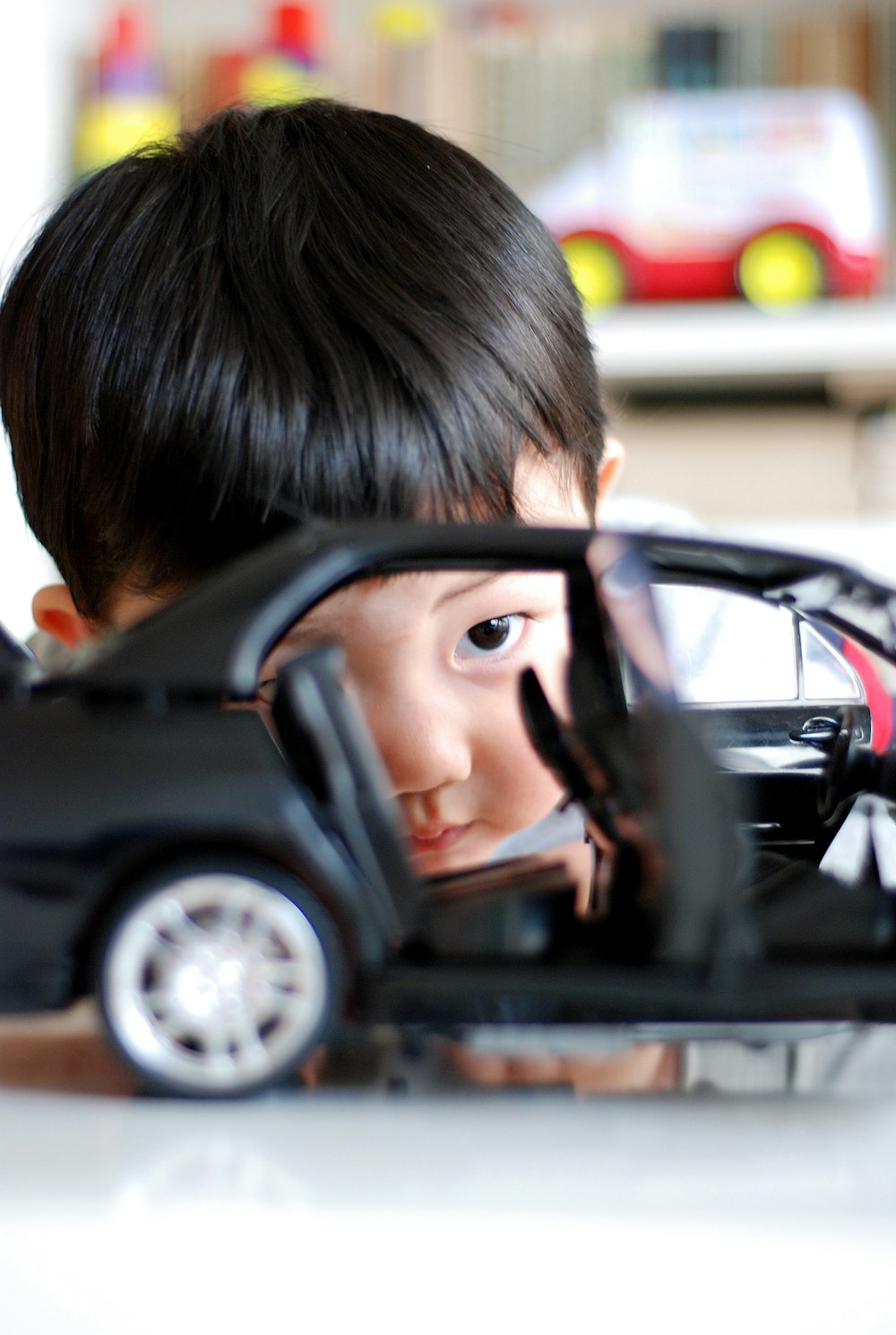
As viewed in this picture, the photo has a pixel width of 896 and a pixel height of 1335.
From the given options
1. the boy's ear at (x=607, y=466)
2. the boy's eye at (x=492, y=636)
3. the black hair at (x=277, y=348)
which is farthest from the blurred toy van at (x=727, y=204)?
the boy's eye at (x=492, y=636)

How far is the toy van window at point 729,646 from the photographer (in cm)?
41

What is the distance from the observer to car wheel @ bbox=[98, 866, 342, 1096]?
0.92 ft

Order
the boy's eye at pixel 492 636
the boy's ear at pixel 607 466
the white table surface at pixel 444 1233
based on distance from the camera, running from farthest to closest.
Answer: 1. the boy's ear at pixel 607 466
2. the boy's eye at pixel 492 636
3. the white table surface at pixel 444 1233

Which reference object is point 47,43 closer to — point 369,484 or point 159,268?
point 159,268

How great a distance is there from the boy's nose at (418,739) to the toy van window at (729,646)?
0.08 meters

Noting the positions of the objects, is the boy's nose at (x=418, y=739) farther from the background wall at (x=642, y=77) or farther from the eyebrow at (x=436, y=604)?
the background wall at (x=642, y=77)

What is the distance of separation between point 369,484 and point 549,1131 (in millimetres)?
219

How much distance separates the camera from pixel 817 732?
37 centimetres

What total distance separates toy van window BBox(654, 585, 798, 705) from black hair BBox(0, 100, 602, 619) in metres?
0.08

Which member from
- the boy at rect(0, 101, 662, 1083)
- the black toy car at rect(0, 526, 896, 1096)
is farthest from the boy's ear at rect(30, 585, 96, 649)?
the black toy car at rect(0, 526, 896, 1096)

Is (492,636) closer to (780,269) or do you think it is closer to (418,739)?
(418,739)

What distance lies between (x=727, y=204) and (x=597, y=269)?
0.55 ft

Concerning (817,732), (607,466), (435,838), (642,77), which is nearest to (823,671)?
(817,732)

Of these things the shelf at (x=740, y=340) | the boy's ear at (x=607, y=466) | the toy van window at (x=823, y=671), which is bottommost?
the toy van window at (x=823, y=671)
